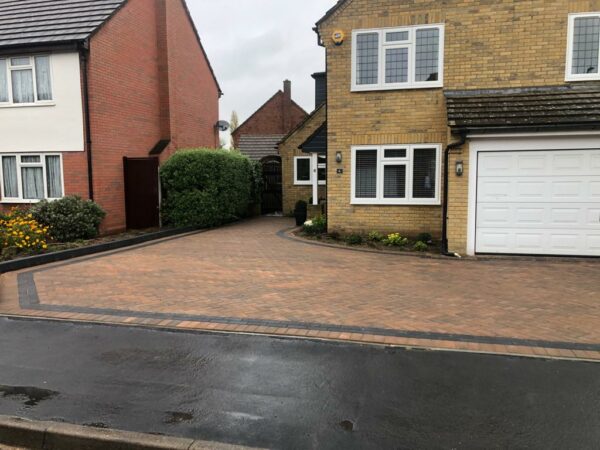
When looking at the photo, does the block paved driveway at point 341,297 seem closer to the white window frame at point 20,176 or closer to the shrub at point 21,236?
the shrub at point 21,236

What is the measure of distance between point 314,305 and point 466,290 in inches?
102

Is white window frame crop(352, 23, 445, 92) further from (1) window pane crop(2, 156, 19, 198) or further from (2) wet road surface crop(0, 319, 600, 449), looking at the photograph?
(1) window pane crop(2, 156, 19, 198)

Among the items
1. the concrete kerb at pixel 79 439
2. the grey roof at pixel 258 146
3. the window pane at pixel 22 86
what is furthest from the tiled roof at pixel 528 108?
the grey roof at pixel 258 146

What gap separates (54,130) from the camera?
1395 cm

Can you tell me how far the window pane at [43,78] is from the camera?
548 inches

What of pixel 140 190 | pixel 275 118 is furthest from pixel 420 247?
pixel 275 118

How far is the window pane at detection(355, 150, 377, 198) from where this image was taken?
12438 mm

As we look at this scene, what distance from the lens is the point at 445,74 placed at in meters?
11.7

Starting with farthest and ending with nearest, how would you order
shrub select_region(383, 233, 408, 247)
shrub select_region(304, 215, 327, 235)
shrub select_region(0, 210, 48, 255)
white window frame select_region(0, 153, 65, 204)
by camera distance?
1. white window frame select_region(0, 153, 65, 204)
2. shrub select_region(304, 215, 327, 235)
3. shrub select_region(383, 233, 408, 247)
4. shrub select_region(0, 210, 48, 255)

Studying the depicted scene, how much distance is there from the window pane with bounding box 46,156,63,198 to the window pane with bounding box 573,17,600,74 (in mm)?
14145

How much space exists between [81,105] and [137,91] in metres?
2.99

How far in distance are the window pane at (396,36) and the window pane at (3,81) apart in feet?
36.7

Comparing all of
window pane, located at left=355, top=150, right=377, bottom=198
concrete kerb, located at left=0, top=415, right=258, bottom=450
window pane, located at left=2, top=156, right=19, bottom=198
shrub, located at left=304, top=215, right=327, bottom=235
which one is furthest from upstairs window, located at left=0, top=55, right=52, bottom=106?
concrete kerb, located at left=0, top=415, right=258, bottom=450

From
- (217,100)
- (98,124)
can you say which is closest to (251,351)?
(98,124)
